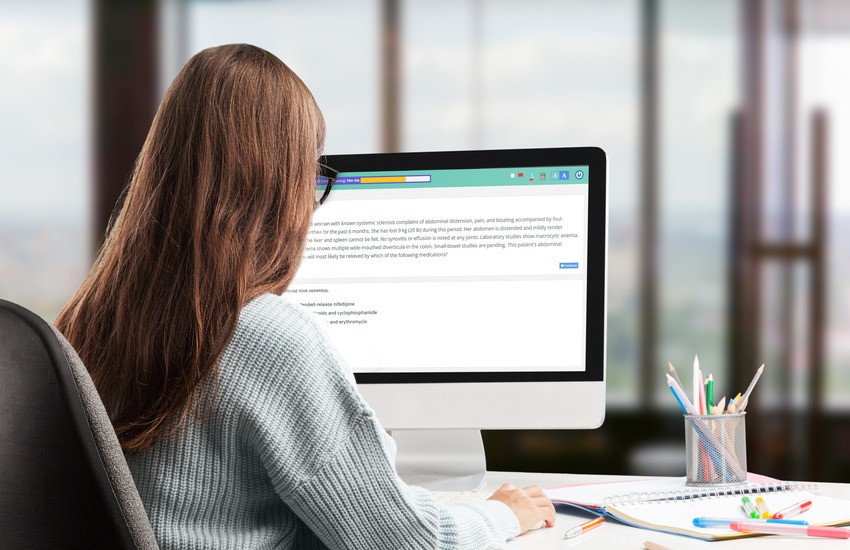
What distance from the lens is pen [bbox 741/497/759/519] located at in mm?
937

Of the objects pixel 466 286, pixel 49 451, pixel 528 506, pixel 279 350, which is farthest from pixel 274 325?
pixel 466 286

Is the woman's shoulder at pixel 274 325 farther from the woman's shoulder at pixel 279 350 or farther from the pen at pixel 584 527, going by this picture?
the pen at pixel 584 527

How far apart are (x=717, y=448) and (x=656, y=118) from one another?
2.70 metres

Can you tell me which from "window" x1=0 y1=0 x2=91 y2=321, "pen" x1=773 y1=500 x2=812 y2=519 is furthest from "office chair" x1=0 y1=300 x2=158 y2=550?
"window" x1=0 y1=0 x2=91 y2=321

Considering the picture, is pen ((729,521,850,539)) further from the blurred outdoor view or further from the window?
the window

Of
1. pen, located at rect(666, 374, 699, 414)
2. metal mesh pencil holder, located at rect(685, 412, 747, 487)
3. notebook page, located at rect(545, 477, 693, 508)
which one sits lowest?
notebook page, located at rect(545, 477, 693, 508)

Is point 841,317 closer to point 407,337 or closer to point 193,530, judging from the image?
point 407,337

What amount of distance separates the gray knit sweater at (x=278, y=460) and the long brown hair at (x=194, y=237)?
0.02 m

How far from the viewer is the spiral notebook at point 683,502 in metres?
0.93

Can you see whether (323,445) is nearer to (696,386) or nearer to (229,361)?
(229,361)

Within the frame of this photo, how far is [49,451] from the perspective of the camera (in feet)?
1.85

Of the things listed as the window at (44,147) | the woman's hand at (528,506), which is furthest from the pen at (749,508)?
the window at (44,147)

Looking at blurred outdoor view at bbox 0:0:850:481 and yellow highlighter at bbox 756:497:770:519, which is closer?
yellow highlighter at bbox 756:497:770:519

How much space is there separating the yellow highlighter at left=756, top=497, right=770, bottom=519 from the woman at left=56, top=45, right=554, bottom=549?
0.32m
